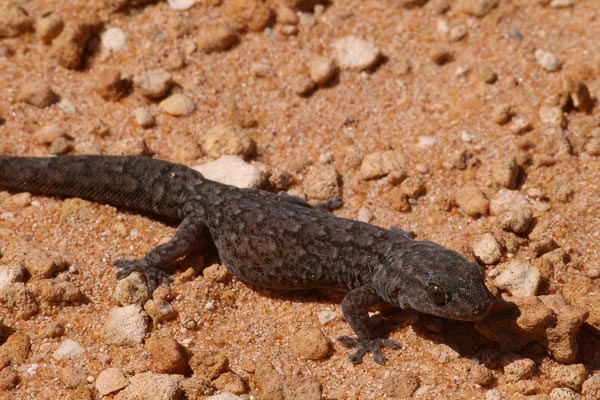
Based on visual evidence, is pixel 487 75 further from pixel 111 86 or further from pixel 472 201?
pixel 111 86

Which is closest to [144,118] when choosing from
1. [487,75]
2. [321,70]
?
[321,70]

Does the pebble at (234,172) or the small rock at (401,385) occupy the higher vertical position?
the pebble at (234,172)

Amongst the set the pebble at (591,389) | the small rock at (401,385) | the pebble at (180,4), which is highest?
the pebble at (180,4)

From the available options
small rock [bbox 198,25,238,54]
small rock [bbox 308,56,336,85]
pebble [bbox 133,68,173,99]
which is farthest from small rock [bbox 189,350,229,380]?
small rock [bbox 198,25,238,54]

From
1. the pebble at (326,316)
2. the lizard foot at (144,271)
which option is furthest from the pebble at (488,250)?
the lizard foot at (144,271)

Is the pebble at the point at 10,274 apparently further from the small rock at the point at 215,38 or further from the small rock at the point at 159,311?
the small rock at the point at 215,38

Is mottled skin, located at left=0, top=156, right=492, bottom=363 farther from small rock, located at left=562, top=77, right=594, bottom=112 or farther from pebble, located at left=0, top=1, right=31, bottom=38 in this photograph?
small rock, located at left=562, top=77, right=594, bottom=112

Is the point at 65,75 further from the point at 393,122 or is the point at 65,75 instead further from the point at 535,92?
the point at 535,92
